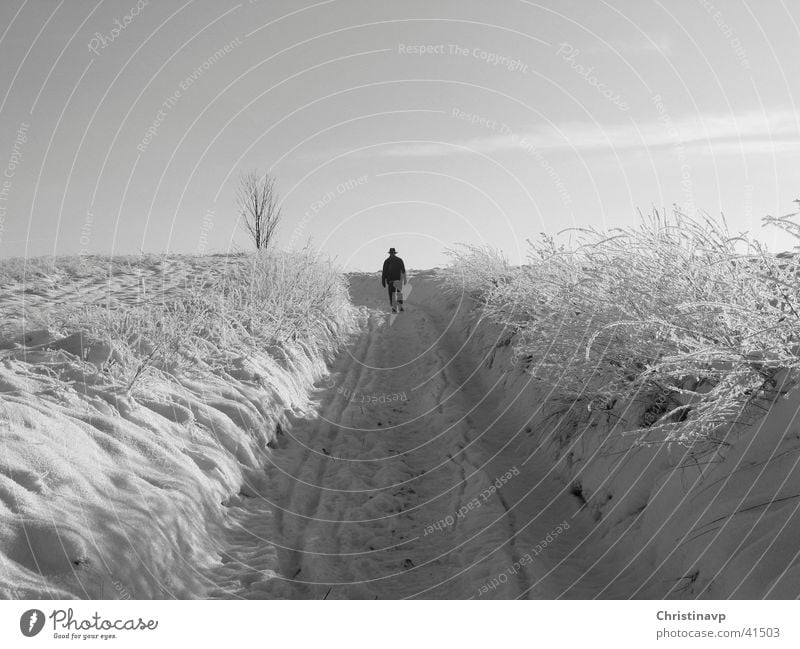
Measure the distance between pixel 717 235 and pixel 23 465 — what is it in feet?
16.6

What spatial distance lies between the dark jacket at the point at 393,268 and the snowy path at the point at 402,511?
9319 millimetres

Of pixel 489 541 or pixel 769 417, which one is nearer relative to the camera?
pixel 769 417

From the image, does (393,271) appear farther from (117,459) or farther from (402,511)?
(117,459)

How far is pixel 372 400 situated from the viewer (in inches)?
293

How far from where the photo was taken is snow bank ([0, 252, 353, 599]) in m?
2.87

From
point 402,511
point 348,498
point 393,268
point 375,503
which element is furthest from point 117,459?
point 393,268

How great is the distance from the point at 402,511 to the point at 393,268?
12.6 metres

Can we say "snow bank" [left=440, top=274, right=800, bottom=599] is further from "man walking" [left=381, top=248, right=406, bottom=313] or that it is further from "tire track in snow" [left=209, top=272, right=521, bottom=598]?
"man walking" [left=381, top=248, right=406, bottom=313]

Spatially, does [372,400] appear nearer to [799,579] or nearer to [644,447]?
[644,447]

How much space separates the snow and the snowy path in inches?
0.7

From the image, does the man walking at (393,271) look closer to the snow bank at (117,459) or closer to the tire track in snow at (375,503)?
the tire track in snow at (375,503)

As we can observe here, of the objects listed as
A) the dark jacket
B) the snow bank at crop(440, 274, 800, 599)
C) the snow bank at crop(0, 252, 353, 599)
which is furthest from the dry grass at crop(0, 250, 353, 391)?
the snow bank at crop(440, 274, 800, 599)

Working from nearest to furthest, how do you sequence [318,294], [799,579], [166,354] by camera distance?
[799,579] → [166,354] → [318,294]
